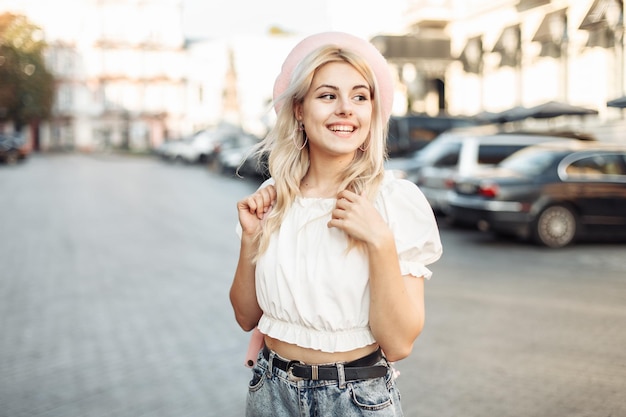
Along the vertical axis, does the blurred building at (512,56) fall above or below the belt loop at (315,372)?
above

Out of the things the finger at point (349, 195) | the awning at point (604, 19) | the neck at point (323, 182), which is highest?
the awning at point (604, 19)

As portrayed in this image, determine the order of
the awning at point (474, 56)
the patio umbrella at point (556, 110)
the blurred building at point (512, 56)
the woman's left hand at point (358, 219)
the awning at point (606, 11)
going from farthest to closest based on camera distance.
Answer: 1. the awning at point (474, 56)
2. the blurred building at point (512, 56)
3. the patio umbrella at point (556, 110)
4. the awning at point (606, 11)
5. the woman's left hand at point (358, 219)

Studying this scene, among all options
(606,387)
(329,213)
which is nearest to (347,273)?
(329,213)

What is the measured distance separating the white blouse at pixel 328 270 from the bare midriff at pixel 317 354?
0.04 m

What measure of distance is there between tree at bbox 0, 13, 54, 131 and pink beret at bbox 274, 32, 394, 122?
60854 mm

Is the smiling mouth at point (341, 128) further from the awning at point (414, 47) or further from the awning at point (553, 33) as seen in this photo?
the awning at point (414, 47)

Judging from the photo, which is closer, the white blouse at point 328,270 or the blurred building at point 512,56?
the white blouse at point 328,270

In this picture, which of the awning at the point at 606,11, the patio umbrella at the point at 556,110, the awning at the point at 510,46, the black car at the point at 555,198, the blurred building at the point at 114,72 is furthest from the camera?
the blurred building at the point at 114,72

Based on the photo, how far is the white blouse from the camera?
2.05 metres

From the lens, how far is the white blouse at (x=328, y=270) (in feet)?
6.72

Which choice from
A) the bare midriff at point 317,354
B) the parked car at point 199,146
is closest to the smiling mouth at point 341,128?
the bare midriff at point 317,354

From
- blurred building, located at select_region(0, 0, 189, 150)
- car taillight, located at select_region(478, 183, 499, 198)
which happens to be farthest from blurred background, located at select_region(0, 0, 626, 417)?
blurred building, located at select_region(0, 0, 189, 150)

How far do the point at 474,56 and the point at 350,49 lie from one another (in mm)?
30872

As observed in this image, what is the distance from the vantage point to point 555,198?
39.7ft
